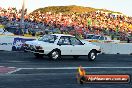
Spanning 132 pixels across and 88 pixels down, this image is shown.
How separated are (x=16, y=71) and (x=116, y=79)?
8.51m

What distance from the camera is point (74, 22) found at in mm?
67688

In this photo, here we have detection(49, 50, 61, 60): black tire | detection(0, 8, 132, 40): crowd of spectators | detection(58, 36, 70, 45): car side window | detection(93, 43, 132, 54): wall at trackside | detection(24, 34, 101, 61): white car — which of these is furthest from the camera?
detection(0, 8, 132, 40): crowd of spectators

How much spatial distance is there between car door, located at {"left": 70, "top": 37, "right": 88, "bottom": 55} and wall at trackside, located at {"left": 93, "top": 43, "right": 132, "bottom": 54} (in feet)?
33.3

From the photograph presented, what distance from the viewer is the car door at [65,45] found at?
24.5 m

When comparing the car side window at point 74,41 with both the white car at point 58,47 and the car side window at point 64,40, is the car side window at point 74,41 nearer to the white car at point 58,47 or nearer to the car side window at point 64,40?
the white car at point 58,47

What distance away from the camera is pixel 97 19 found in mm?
77812

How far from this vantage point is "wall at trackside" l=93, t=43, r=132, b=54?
35969 mm

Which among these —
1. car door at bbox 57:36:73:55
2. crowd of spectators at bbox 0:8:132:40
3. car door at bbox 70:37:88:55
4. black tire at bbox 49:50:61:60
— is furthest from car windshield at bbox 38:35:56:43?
crowd of spectators at bbox 0:8:132:40

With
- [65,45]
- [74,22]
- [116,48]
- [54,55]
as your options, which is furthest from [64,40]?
[74,22]

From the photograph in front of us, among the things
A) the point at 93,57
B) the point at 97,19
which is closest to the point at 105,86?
the point at 93,57

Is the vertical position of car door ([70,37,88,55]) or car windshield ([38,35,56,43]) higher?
car windshield ([38,35,56,43])

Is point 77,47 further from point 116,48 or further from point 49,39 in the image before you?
point 116,48

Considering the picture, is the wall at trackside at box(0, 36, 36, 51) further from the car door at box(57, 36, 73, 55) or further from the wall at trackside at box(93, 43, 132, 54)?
the car door at box(57, 36, 73, 55)

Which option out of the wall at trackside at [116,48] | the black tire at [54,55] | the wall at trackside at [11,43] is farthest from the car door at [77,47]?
the wall at trackside at [116,48]
